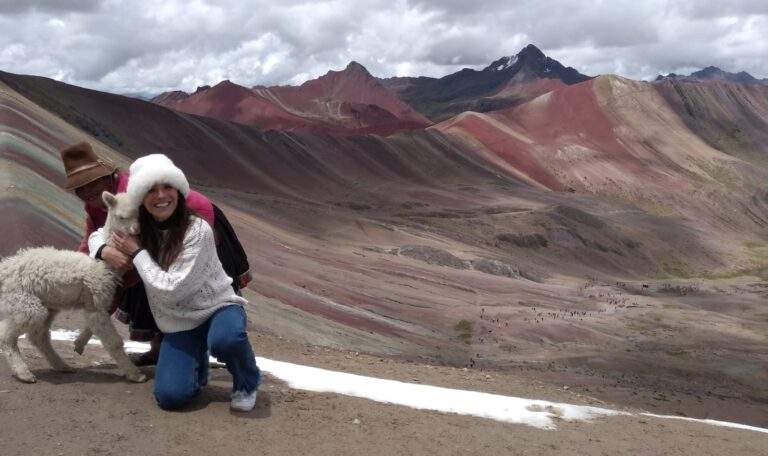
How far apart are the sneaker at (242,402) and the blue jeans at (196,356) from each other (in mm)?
35

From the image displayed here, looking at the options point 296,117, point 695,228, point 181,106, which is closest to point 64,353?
point 695,228

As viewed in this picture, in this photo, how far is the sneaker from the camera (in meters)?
4.79

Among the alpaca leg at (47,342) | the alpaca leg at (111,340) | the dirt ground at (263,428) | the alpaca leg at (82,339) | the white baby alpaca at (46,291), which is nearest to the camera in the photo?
the dirt ground at (263,428)

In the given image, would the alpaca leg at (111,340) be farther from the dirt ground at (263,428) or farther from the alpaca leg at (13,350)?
the alpaca leg at (13,350)

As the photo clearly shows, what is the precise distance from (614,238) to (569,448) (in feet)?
139

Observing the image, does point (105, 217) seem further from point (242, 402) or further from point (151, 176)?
point (242, 402)

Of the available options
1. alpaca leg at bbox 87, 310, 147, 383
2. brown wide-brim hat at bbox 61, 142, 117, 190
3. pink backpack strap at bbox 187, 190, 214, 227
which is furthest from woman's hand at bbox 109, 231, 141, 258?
brown wide-brim hat at bbox 61, 142, 117, 190

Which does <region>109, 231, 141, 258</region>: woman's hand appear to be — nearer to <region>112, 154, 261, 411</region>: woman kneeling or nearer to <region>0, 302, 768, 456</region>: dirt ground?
<region>112, 154, 261, 411</region>: woman kneeling

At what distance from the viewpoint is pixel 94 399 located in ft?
15.7

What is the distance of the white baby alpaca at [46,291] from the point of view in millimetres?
4781

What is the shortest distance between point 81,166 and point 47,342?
1.33m

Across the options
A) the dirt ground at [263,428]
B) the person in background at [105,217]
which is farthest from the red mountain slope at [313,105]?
the person in background at [105,217]

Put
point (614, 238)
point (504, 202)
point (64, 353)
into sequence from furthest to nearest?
point (504, 202) → point (614, 238) → point (64, 353)

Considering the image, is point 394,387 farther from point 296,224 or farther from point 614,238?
point 614,238
